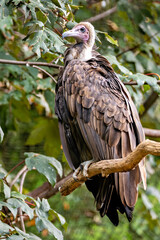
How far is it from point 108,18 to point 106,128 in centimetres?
248

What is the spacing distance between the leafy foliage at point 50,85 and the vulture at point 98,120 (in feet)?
0.46

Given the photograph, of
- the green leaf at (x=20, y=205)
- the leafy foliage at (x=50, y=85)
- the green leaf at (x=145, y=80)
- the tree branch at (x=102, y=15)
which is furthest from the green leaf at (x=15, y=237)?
the tree branch at (x=102, y=15)

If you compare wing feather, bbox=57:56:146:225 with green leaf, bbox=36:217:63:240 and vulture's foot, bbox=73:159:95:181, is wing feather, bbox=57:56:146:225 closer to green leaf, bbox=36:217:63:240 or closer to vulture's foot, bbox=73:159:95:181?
vulture's foot, bbox=73:159:95:181

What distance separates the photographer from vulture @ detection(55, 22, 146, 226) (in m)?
2.94

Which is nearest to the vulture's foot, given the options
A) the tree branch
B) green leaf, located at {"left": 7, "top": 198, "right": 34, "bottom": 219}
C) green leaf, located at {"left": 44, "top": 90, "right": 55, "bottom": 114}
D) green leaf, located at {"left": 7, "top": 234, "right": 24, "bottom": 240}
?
green leaf, located at {"left": 7, "top": 198, "right": 34, "bottom": 219}

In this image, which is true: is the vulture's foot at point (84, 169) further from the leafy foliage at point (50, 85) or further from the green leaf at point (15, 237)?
the green leaf at point (15, 237)

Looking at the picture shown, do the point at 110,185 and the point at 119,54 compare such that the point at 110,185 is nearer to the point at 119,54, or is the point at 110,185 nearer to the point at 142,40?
the point at 119,54

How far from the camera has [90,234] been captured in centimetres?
592

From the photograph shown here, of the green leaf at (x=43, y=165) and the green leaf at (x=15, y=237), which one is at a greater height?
the green leaf at (x=15, y=237)

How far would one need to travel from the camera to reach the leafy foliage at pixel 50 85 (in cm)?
292

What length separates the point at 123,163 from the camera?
238 cm

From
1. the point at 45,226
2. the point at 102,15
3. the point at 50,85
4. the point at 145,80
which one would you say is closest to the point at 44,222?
the point at 45,226

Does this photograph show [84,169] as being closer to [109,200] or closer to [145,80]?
[109,200]

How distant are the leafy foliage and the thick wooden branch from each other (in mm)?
223
